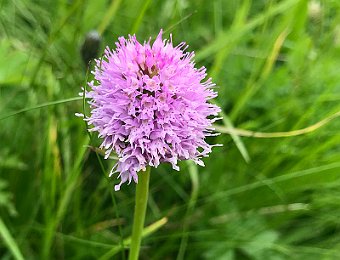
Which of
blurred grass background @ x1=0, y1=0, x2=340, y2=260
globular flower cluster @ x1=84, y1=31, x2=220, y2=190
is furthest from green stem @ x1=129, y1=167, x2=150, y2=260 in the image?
blurred grass background @ x1=0, y1=0, x2=340, y2=260

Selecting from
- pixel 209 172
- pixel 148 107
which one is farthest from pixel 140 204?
pixel 209 172

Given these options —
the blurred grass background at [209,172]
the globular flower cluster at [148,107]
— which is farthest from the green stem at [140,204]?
the blurred grass background at [209,172]

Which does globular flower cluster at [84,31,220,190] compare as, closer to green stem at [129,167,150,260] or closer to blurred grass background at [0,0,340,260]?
green stem at [129,167,150,260]

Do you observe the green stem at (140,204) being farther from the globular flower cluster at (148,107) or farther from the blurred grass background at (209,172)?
the blurred grass background at (209,172)

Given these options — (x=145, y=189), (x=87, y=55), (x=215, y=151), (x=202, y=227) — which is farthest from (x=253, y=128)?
(x=145, y=189)

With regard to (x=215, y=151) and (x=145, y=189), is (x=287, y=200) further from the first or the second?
(x=145, y=189)
